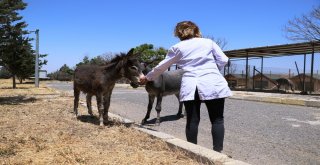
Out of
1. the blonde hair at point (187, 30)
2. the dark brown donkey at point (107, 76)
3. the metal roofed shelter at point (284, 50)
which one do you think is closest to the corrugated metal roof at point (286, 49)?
the metal roofed shelter at point (284, 50)

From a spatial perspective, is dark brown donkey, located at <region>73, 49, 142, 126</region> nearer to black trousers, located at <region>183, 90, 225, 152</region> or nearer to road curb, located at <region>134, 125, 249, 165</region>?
road curb, located at <region>134, 125, 249, 165</region>

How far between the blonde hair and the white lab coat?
0.36ft

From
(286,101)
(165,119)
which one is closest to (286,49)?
(286,101)

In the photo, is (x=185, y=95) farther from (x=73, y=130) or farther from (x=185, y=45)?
(x=73, y=130)

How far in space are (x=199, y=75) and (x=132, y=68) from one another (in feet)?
9.29

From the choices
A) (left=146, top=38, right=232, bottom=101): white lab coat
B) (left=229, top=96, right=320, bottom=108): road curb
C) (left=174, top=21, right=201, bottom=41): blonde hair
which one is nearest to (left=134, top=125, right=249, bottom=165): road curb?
(left=146, top=38, right=232, bottom=101): white lab coat

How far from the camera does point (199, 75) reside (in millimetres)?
4660

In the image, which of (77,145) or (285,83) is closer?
(77,145)

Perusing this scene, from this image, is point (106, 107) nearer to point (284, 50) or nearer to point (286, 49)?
point (286, 49)

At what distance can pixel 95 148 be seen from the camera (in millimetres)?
5258

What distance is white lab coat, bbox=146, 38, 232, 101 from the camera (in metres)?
4.59

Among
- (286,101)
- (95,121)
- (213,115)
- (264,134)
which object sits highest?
(213,115)

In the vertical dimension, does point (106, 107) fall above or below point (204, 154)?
above

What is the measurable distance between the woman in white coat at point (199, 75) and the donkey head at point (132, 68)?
2.20m
